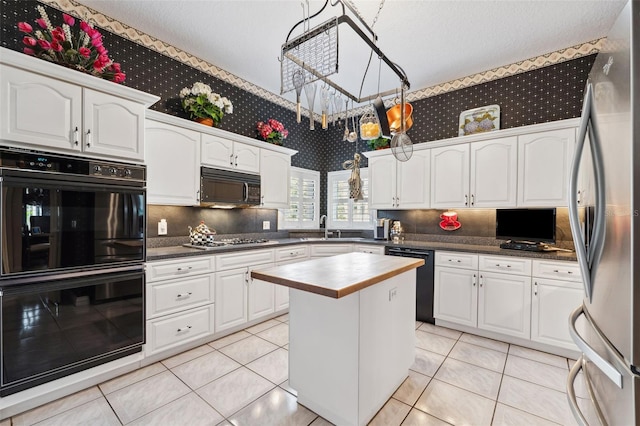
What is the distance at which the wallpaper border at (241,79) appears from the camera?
262cm

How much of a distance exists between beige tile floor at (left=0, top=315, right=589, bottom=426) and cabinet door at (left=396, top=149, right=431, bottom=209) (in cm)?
183

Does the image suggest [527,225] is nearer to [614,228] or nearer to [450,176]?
[450,176]

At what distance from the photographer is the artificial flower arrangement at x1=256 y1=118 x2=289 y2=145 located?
3939mm

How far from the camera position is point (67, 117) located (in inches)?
79.0

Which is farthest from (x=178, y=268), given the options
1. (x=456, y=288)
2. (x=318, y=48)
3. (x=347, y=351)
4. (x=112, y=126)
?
(x=456, y=288)

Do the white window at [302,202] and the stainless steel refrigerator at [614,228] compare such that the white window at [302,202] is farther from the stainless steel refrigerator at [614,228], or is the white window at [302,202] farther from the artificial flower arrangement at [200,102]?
the stainless steel refrigerator at [614,228]

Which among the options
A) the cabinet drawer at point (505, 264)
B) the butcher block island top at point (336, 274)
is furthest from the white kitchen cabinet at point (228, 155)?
the cabinet drawer at point (505, 264)

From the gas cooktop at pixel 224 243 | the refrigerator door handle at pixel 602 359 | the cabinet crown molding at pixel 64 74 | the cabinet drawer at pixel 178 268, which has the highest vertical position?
the cabinet crown molding at pixel 64 74

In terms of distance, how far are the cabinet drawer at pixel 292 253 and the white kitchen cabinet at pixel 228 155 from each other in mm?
1100

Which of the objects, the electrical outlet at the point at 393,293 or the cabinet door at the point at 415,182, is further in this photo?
the cabinet door at the point at 415,182

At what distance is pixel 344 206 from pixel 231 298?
8.61 feet

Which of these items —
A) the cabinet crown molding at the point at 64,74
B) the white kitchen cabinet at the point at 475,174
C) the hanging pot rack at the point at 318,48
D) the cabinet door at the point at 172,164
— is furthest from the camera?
the white kitchen cabinet at the point at 475,174

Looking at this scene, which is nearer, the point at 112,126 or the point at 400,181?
the point at 112,126

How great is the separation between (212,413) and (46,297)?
135 centimetres
